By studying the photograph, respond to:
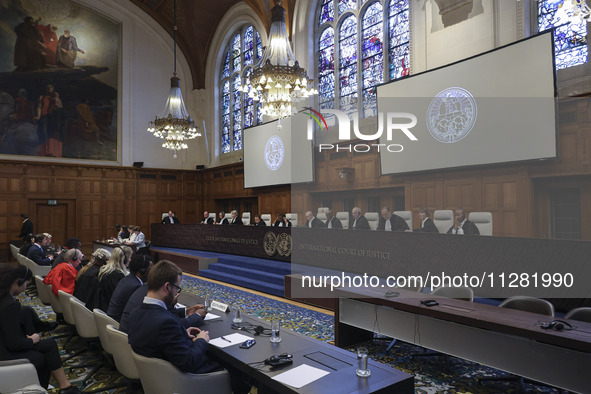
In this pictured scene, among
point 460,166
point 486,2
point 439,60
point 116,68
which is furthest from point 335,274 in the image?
point 116,68

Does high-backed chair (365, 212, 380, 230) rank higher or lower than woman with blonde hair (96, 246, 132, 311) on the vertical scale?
higher

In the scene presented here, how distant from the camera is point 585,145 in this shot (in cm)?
650

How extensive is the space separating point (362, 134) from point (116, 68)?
32.7 ft

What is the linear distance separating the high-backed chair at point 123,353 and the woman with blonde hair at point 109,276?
125 cm

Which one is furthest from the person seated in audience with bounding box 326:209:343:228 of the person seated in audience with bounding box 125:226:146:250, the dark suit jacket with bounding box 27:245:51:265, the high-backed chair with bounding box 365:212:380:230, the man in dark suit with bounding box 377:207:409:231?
the person seated in audience with bounding box 125:226:146:250

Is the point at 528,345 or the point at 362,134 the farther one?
the point at 362,134

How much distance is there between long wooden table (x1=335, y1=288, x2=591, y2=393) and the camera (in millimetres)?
2549

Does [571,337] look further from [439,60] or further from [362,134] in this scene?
[362,134]

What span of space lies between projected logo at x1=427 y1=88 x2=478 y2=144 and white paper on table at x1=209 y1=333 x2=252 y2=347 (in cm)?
675

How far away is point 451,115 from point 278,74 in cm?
384

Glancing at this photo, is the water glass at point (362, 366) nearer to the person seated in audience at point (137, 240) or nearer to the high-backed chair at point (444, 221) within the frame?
the high-backed chair at point (444, 221)

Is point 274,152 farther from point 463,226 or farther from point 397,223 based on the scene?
point 463,226

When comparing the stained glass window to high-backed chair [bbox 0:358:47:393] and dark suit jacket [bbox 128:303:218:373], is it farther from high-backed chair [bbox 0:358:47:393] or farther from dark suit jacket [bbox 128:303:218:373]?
high-backed chair [bbox 0:358:47:393]

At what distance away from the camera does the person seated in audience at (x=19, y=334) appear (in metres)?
2.63
